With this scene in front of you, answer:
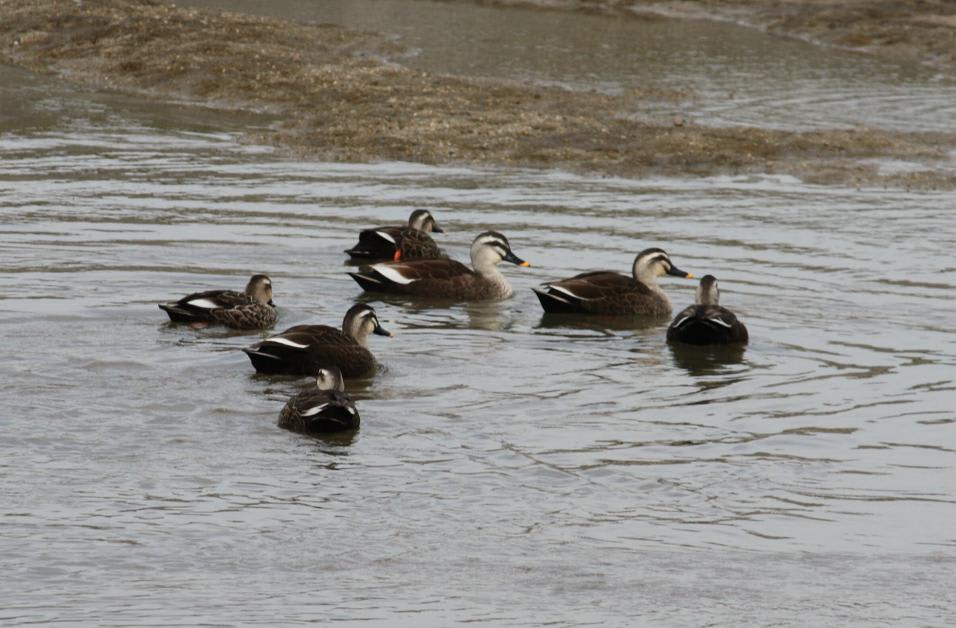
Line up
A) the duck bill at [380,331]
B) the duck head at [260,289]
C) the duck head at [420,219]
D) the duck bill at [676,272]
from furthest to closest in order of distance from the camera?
the duck head at [420,219]
the duck bill at [676,272]
the duck head at [260,289]
the duck bill at [380,331]

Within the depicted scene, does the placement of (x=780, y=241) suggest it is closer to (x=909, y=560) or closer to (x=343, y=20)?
(x=909, y=560)

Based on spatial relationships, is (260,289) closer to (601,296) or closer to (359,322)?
(359,322)

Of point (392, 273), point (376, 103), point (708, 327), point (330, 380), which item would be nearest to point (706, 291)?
point (708, 327)

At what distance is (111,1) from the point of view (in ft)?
144

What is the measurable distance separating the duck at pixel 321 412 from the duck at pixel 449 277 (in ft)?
17.3

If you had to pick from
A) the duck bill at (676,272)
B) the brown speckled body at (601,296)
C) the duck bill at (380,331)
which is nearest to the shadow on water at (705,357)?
the brown speckled body at (601,296)

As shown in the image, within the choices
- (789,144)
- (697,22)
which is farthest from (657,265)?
(697,22)

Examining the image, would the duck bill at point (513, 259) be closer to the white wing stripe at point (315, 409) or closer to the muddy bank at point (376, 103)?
the white wing stripe at point (315, 409)

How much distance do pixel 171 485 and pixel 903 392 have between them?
6.25 metres

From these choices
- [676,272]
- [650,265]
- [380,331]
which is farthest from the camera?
[676,272]

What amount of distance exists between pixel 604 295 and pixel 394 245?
3.25 m

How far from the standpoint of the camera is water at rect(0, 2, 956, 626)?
→ 31.7ft

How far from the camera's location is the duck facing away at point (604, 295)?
17.5 metres

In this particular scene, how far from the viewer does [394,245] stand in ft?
65.5
